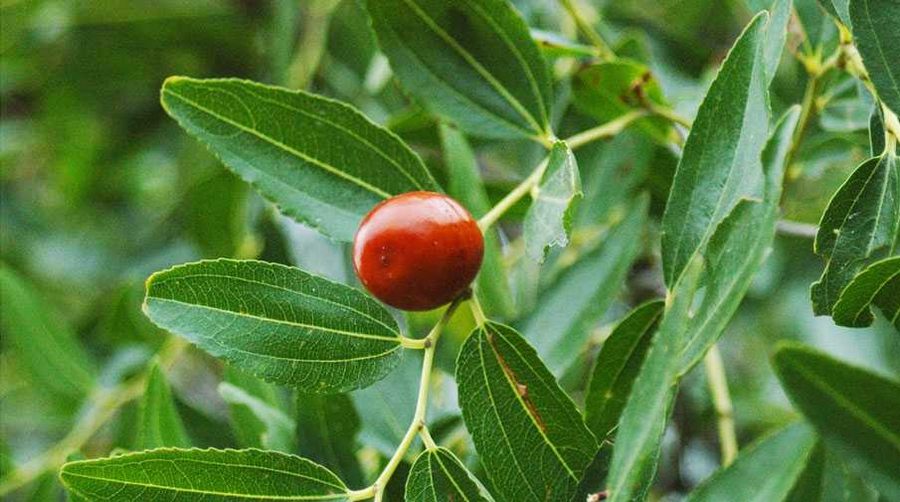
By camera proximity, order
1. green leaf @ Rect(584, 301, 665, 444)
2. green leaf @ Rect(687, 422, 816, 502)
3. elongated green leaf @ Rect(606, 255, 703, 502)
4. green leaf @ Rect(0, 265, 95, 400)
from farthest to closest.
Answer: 1. green leaf @ Rect(0, 265, 95, 400)
2. green leaf @ Rect(687, 422, 816, 502)
3. green leaf @ Rect(584, 301, 665, 444)
4. elongated green leaf @ Rect(606, 255, 703, 502)

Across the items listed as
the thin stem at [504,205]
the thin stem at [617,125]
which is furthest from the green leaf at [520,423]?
the thin stem at [617,125]

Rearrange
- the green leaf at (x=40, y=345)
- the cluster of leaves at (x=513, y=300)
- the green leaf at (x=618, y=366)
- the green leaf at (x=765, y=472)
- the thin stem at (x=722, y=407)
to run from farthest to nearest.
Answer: the green leaf at (x=40, y=345) → the thin stem at (x=722, y=407) → the green leaf at (x=765, y=472) → the green leaf at (x=618, y=366) → the cluster of leaves at (x=513, y=300)

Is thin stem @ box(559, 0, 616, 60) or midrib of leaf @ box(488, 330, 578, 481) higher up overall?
thin stem @ box(559, 0, 616, 60)

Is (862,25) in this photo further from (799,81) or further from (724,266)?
(799,81)

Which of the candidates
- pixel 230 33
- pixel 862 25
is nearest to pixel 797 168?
pixel 862 25

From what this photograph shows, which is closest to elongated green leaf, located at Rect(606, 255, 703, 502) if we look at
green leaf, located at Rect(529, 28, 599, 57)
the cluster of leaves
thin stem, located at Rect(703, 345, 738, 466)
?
the cluster of leaves

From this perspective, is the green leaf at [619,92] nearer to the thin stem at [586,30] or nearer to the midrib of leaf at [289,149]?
the thin stem at [586,30]

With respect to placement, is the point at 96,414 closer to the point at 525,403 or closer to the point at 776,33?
the point at 525,403

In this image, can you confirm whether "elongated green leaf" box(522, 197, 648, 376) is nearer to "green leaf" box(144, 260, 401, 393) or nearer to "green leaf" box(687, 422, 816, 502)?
"green leaf" box(687, 422, 816, 502)
